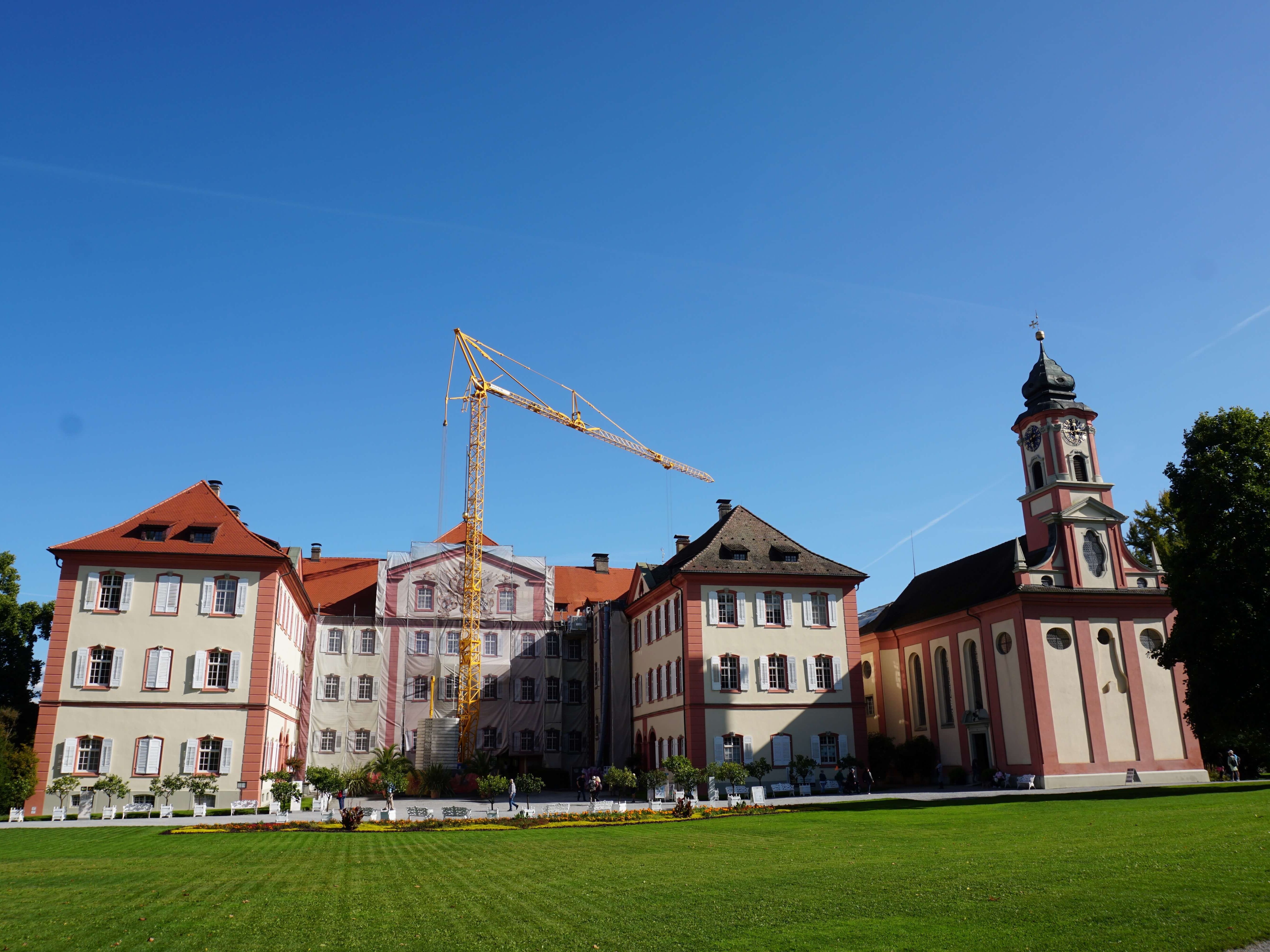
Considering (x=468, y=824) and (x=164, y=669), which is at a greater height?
(x=164, y=669)

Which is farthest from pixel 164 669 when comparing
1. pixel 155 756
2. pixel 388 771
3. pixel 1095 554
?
pixel 1095 554

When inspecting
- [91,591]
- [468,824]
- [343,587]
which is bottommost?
[468,824]

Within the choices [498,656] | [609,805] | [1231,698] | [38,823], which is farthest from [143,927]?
[498,656]

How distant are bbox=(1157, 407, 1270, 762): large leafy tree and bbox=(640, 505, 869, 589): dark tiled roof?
50.8ft

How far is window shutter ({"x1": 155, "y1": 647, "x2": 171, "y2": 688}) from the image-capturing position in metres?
39.2

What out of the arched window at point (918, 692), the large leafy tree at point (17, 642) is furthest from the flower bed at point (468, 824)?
the large leafy tree at point (17, 642)

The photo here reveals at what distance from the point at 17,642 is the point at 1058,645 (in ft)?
171

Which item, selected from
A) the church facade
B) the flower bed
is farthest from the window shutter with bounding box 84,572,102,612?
the church facade

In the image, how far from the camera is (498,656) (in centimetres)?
5978

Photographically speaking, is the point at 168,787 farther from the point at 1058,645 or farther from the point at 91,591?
the point at 1058,645

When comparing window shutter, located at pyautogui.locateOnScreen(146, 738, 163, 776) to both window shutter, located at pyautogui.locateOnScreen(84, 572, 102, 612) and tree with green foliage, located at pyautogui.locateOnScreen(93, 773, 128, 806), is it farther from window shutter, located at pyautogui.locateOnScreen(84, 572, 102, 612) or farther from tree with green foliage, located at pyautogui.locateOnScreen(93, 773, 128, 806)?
window shutter, located at pyautogui.locateOnScreen(84, 572, 102, 612)

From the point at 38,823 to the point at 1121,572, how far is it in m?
43.1

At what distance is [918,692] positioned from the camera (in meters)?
49.0

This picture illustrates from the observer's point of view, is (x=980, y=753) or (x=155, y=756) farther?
(x=980, y=753)
